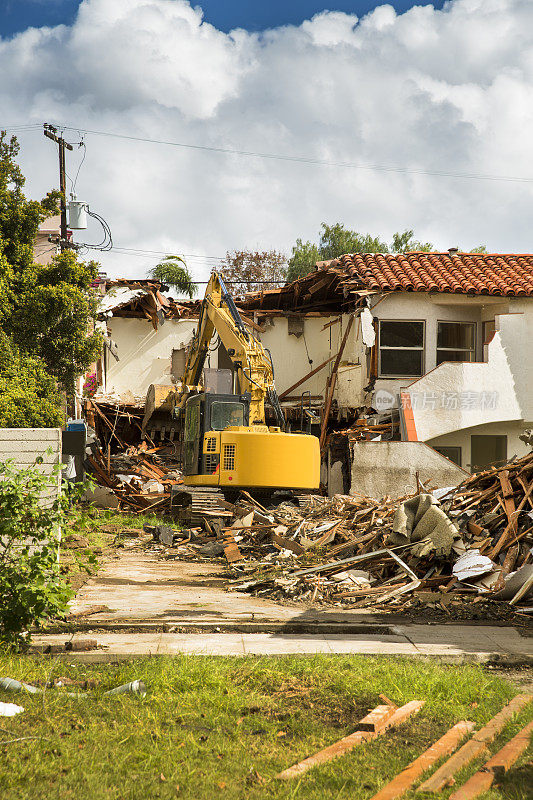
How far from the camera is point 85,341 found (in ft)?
75.8

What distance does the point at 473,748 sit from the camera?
472cm

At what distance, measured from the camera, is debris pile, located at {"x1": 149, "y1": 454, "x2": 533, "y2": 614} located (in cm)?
1044

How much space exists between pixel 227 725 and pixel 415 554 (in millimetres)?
6280

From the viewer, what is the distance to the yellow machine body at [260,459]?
1698 cm

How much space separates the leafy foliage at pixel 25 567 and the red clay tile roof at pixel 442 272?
17971 millimetres

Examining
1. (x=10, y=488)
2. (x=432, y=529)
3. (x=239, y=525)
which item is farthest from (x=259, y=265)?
(x=10, y=488)

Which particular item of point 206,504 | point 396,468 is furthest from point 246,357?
point 396,468

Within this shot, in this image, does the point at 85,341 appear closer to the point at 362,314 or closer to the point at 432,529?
the point at 362,314

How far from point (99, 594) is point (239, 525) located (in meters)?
5.49

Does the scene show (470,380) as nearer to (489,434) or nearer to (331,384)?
(489,434)

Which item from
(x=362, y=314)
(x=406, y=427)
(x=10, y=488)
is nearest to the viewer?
(x=10, y=488)

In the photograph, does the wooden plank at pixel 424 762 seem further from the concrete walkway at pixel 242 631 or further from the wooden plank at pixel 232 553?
the wooden plank at pixel 232 553

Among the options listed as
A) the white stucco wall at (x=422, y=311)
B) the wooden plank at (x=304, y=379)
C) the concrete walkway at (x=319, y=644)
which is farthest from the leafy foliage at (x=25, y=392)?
the concrete walkway at (x=319, y=644)

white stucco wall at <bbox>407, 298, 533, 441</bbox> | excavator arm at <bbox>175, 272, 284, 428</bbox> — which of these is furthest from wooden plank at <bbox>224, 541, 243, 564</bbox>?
white stucco wall at <bbox>407, 298, 533, 441</bbox>
